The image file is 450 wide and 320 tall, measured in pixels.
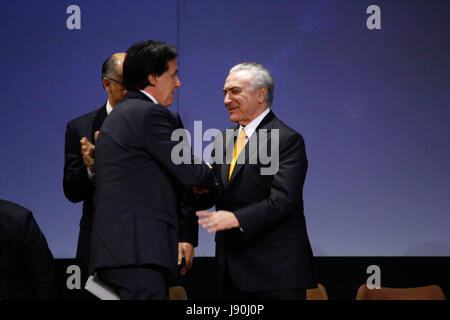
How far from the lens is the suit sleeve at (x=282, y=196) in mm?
2369

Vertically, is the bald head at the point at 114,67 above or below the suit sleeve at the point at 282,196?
above

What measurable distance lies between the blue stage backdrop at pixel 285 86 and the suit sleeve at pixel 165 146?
1911 millimetres

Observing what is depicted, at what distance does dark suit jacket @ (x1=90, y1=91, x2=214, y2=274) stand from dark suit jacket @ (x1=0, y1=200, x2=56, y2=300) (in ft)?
0.73

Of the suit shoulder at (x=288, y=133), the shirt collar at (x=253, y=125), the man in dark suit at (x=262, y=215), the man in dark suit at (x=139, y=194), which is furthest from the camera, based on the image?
the shirt collar at (x=253, y=125)

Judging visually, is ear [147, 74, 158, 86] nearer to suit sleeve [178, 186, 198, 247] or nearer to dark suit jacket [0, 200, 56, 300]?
suit sleeve [178, 186, 198, 247]

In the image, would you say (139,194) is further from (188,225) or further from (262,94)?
(262,94)

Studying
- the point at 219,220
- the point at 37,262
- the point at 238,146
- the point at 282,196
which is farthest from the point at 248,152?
the point at 37,262

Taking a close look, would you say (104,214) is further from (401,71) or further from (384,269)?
(401,71)

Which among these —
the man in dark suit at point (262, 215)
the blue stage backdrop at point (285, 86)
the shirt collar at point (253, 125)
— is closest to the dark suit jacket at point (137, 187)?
the man in dark suit at point (262, 215)

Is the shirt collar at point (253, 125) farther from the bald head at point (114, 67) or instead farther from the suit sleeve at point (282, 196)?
the bald head at point (114, 67)

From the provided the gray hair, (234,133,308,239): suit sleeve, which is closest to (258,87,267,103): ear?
the gray hair
